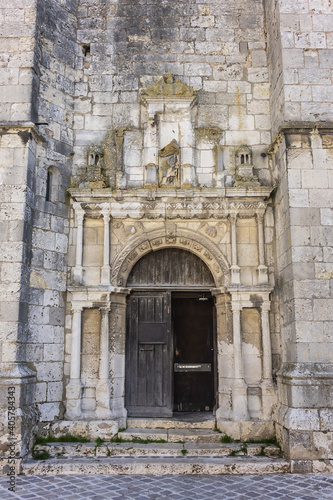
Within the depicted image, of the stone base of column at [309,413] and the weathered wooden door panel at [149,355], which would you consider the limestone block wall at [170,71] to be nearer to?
the weathered wooden door panel at [149,355]

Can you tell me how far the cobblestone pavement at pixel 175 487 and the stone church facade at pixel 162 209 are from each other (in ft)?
1.33

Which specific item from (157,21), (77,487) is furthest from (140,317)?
(157,21)

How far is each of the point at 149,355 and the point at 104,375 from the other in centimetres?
76

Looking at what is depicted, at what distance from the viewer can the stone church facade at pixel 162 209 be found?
207 inches

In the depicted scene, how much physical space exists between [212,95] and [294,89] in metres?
1.23

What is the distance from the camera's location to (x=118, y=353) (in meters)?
5.84

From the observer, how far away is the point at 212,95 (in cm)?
647

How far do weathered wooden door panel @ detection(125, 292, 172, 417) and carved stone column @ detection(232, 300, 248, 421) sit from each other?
3.06 ft

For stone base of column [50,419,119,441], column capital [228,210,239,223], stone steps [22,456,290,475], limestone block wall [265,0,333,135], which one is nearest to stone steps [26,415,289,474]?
stone steps [22,456,290,475]

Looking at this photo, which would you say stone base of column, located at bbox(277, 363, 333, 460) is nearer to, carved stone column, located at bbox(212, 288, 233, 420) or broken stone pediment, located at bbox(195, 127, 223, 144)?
carved stone column, located at bbox(212, 288, 233, 420)

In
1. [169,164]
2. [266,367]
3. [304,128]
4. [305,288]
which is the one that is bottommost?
[266,367]

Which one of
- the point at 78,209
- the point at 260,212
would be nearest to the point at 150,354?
the point at 78,209

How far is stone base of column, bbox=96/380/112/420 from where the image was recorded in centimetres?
551

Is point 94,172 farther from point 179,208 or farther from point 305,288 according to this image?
point 305,288
